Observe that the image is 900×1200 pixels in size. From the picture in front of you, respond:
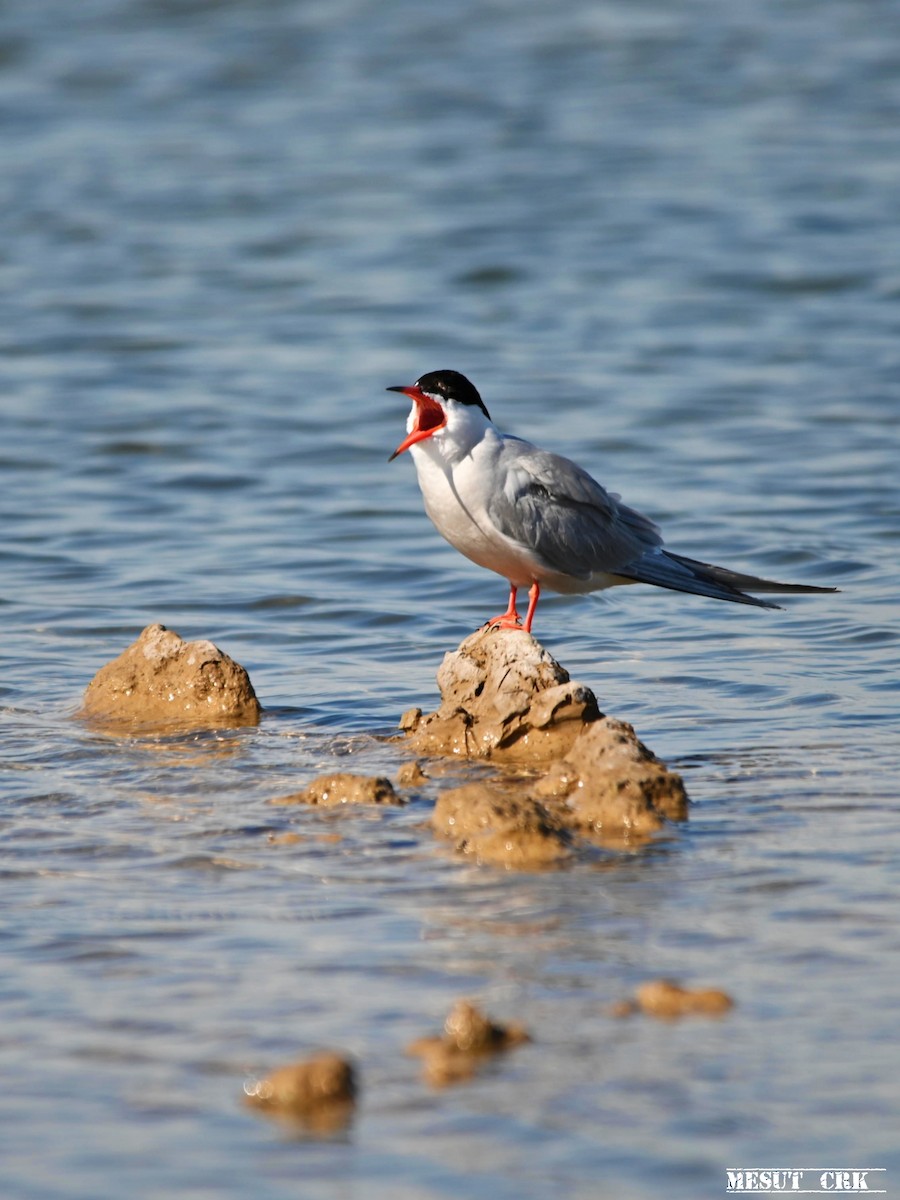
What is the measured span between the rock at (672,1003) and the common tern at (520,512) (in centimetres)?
248

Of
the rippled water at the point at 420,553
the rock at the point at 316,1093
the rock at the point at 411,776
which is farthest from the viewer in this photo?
the rock at the point at 411,776

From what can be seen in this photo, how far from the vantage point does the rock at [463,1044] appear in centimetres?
330

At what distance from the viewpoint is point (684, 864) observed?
14.6ft

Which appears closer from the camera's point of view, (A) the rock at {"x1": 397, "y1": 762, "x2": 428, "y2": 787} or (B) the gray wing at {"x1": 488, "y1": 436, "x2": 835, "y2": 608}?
(A) the rock at {"x1": 397, "y1": 762, "x2": 428, "y2": 787}

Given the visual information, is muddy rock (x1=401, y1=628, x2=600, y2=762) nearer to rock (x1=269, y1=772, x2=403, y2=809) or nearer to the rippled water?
the rippled water

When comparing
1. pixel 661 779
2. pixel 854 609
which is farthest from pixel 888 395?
pixel 661 779

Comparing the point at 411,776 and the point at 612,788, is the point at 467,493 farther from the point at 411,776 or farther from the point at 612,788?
the point at 612,788

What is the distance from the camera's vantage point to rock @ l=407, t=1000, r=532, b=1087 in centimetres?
330

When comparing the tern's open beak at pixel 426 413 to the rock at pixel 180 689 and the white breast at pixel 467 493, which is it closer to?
the white breast at pixel 467 493

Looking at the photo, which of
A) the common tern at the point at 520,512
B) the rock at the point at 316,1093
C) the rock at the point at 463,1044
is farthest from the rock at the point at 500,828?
the common tern at the point at 520,512

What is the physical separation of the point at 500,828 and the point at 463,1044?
1170 mm

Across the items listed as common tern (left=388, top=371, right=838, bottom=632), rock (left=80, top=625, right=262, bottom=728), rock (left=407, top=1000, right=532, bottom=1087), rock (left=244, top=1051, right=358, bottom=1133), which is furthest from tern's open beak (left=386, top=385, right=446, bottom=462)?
rock (left=244, top=1051, right=358, bottom=1133)

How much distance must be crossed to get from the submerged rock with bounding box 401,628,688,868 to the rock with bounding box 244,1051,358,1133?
1297mm

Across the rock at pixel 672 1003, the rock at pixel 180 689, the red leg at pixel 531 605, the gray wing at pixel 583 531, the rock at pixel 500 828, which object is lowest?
the rock at pixel 672 1003
